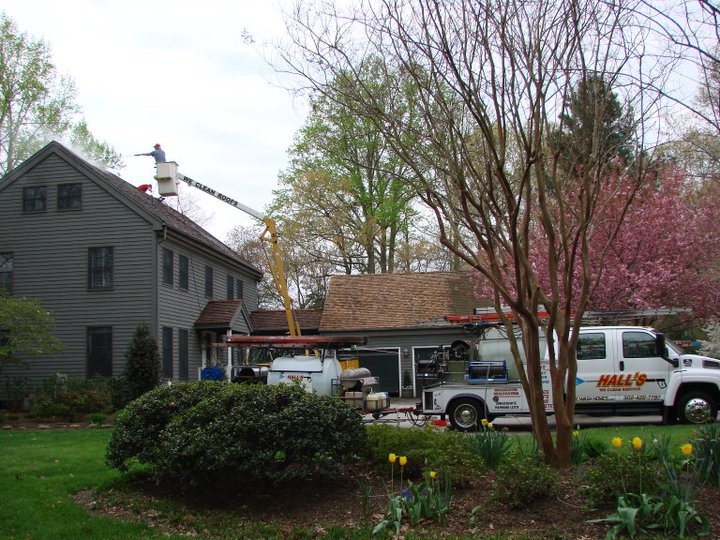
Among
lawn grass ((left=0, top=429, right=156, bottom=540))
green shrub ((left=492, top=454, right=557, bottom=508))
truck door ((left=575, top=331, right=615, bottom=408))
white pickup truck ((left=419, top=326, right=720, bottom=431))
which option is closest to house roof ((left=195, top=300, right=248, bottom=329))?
lawn grass ((left=0, top=429, right=156, bottom=540))

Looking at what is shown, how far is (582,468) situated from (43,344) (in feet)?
57.9

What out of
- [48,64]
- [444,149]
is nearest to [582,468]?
[444,149]

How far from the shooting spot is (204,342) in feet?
89.1

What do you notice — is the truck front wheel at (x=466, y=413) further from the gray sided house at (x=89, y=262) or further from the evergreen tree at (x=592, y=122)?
the gray sided house at (x=89, y=262)

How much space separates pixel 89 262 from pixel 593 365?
17018 mm

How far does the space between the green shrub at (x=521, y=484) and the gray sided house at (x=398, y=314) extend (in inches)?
780

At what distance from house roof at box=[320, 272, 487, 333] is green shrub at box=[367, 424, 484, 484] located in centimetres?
1995

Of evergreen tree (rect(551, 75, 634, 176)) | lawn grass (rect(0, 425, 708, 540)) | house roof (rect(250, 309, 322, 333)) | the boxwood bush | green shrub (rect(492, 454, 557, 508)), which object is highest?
evergreen tree (rect(551, 75, 634, 176))

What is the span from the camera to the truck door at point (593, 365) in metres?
14.6

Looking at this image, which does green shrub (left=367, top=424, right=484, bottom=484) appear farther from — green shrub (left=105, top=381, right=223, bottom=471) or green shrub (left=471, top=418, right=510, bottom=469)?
green shrub (left=105, top=381, right=223, bottom=471)

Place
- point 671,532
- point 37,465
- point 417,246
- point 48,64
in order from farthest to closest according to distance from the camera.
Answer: point 417,246 < point 48,64 < point 37,465 < point 671,532

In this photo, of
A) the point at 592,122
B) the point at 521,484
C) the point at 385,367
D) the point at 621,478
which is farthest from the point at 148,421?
the point at 385,367

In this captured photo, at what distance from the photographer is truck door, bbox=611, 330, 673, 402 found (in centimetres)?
1437

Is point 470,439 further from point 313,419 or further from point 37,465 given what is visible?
point 37,465
